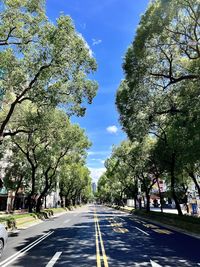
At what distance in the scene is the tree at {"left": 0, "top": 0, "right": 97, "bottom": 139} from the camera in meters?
16.9

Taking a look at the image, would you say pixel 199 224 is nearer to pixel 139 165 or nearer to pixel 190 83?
pixel 190 83

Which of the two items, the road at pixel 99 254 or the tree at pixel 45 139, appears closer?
the road at pixel 99 254

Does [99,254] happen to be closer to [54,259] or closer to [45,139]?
[54,259]

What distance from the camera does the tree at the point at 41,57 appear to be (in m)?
16.9

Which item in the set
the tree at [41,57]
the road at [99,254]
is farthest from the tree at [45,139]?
the road at [99,254]

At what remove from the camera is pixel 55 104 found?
19250 mm

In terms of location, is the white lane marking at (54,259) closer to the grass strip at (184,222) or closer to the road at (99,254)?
the road at (99,254)

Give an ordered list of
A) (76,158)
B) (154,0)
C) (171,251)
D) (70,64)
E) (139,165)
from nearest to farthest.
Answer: (171,251) < (154,0) < (70,64) < (139,165) < (76,158)

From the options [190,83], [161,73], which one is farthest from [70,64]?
[190,83]

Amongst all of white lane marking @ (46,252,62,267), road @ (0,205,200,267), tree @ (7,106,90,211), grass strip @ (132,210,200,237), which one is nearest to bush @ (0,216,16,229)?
tree @ (7,106,90,211)

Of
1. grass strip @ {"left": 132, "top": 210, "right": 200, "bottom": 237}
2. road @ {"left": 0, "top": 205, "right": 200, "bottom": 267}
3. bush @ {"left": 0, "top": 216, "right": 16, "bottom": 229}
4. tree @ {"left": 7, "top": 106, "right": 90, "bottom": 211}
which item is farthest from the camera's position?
tree @ {"left": 7, "top": 106, "right": 90, "bottom": 211}

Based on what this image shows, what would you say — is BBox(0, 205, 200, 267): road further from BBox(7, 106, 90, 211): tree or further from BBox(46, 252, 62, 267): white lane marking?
BBox(7, 106, 90, 211): tree

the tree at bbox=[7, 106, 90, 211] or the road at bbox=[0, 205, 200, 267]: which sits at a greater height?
the tree at bbox=[7, 106, 90, 211]

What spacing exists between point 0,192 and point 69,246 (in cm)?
4823
